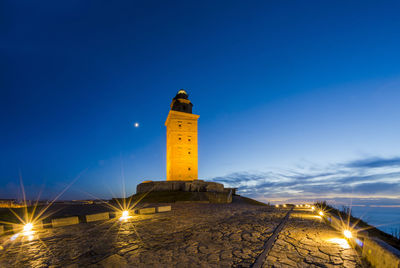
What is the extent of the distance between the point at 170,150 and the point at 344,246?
31.7 m

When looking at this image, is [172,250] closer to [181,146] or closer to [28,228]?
[28,228]

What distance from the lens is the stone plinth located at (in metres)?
26.4

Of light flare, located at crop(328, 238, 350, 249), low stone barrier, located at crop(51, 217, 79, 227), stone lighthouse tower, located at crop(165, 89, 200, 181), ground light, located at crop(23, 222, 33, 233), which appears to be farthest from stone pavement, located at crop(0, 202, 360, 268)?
stone lighthouse tower, located at crop(165, 89, 200, 181)

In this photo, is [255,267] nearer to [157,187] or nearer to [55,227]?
[55,227]

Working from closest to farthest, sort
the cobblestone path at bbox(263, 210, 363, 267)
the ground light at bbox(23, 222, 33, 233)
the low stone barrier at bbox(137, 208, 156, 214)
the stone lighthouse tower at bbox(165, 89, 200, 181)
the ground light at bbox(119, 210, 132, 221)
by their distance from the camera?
the cobblestone path at bbox(263, 210, 363, 267)
the ground light at bbox(23, 222, 33, 233)
the ground light at bbox(119, 210, 132, 221)
the low stone barrier at bbox(137, 208, 156, 214)
the stone lighthouse tower at bbox(165, 89, 200, 181)

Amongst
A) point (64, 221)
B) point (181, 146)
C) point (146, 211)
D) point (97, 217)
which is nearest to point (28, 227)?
point (64, 221)

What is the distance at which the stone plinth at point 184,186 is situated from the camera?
26359 mm

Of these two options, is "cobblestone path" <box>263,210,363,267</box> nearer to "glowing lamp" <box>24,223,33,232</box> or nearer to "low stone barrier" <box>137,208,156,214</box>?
"low stone barrier" <box>137,208,156,214</box>

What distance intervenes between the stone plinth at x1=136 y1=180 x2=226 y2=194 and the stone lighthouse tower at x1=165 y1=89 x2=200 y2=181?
5874 mm

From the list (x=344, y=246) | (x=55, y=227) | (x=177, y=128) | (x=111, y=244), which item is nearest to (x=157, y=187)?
(x=177, y=128)

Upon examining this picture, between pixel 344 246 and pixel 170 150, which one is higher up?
pixel 170 150

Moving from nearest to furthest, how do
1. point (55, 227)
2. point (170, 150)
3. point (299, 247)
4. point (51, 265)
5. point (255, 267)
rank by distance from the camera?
point (255, 267), point (51, 265), point (299, 247), point (55, 227), point (170, 150)


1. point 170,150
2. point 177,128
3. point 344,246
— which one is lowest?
point 344,246

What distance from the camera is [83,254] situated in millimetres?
A: 4668
